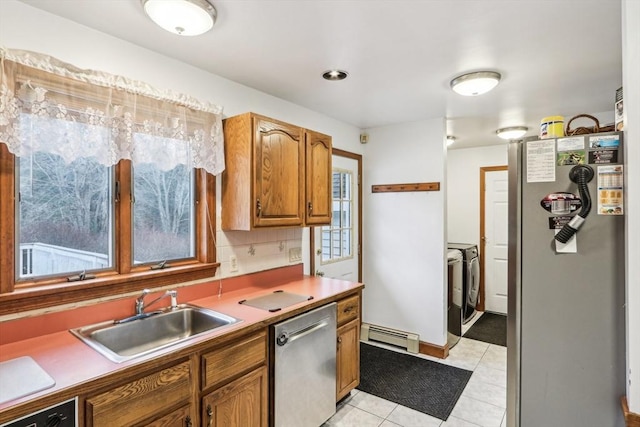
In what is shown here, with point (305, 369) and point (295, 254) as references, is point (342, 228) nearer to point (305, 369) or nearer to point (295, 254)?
point (295, 254)

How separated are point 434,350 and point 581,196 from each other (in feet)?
7.54

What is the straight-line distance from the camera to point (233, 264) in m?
2.35

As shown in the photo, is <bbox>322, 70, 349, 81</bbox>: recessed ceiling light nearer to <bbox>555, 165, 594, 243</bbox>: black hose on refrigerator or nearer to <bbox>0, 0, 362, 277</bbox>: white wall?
<bbox>0, 0, 362, 277</bbox>: white wall

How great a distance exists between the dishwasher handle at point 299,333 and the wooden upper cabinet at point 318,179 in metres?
0.75

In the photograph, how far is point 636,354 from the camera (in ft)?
3.78

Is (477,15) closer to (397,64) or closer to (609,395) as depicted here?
(397,64)

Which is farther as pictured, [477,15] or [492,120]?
[492,120]

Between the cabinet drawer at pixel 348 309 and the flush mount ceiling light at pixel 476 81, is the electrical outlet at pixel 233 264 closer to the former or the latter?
the cabinet drawer at pixel 348 309

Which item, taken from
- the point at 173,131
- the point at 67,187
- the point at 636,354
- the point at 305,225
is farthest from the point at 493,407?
the point at 67,187

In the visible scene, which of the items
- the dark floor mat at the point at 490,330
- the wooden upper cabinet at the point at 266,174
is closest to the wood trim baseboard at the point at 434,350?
the dark floor mat at the point at 490,330

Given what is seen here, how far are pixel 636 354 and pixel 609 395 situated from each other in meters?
0.44

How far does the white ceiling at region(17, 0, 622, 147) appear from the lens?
1507 millimetres

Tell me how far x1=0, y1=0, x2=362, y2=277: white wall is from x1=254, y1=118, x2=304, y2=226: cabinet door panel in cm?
32

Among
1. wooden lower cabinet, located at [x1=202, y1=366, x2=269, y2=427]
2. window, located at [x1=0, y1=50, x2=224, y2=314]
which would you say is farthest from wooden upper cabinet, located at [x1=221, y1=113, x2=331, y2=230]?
wooden lower cabinet, located at [x1=202, y1=366, x2=269, y2=427]
